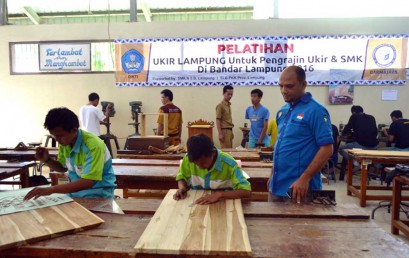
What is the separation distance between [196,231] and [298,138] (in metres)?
1.14

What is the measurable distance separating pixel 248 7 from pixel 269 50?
1.83 meters

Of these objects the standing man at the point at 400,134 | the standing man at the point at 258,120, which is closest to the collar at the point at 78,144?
the standing man at the point at 258,120

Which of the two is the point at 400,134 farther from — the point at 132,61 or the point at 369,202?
the point at 132,61

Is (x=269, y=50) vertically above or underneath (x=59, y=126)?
above

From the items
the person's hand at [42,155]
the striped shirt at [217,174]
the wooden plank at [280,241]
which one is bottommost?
the wooden plank at [280,241]

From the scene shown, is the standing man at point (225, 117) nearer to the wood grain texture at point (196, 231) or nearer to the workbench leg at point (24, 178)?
the workbench leg at point (24, 178)

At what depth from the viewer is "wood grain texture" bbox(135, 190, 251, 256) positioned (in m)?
1.13

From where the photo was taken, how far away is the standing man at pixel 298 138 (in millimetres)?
2029

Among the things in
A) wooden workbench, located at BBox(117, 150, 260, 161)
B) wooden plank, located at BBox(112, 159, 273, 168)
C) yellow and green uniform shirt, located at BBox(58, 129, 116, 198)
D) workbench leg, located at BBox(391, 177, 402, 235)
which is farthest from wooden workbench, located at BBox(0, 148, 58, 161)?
workbench leg, located at BBox(391, 177, 402, 235)

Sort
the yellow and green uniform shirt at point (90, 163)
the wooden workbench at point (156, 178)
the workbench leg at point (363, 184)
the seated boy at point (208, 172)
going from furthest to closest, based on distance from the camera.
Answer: the workbench leg at point (363, 184), the wooden workbench at point (156, 178), the yellow and green uniform shirt at point (90, 163), the seated boy at point (208, 172)

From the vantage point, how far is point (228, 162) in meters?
1.97

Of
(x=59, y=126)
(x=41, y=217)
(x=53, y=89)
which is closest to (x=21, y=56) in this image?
(x=53, y=89)

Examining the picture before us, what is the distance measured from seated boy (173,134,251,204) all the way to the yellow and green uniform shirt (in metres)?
0.49

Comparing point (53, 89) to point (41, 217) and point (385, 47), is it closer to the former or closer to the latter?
point (41, 217)
